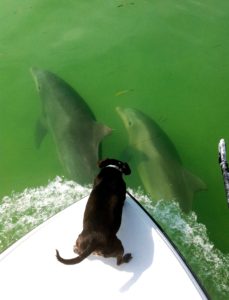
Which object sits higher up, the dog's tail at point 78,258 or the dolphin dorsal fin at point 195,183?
the dog's tail at point 78,258

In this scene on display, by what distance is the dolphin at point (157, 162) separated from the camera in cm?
376

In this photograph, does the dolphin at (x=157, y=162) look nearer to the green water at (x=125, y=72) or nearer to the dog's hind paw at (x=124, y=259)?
the green water at (x=125, y=72)

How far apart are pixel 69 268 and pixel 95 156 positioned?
4.67ft

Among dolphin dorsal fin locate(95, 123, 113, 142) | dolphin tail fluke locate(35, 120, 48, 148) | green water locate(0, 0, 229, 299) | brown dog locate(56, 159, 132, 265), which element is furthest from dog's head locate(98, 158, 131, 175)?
dolphin tail fluke locate(35, 120, 48, 148)

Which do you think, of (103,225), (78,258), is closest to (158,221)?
(103,225)

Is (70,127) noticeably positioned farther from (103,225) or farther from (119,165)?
(103,225)

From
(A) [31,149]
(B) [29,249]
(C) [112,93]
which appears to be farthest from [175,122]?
(B) [29,249]

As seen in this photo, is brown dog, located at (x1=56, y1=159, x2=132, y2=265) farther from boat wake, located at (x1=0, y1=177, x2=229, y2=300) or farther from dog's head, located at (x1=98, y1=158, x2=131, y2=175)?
boat wake, located at (x1=0, y1=177, x2=229, y2=300)

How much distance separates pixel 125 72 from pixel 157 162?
1278 millimetres

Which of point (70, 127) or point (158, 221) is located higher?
point (70, 127)

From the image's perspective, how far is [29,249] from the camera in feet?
9.44

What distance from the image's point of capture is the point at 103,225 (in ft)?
8.77

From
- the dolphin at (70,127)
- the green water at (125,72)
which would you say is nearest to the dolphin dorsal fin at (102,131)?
the dolphin at (70,127)

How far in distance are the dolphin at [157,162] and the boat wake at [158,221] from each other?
0.35 ft
